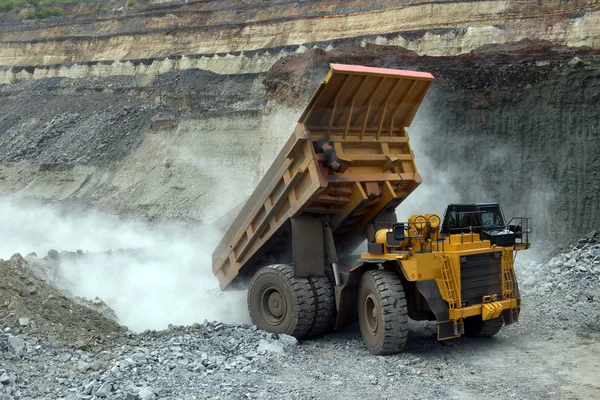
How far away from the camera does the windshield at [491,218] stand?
8031 millimetres

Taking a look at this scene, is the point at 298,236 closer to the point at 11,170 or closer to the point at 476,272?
the point at 476,272

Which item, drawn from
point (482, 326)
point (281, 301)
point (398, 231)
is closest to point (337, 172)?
point (398, 231)

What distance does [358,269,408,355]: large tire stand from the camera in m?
7.36

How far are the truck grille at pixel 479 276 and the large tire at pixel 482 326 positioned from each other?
0.56 meters

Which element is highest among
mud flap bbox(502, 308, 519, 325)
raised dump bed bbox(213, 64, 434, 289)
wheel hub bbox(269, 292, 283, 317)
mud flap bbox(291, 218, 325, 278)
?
raised dump bed bbox(213, 64, 434, 289)

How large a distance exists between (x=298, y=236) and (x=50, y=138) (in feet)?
93.4

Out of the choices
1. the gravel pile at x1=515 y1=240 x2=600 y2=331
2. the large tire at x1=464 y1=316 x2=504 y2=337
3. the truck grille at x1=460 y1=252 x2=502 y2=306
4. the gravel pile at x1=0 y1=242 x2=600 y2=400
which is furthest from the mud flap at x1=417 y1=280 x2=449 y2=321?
the gravel pile at x1=515 y1=240 x2=600 y2=331

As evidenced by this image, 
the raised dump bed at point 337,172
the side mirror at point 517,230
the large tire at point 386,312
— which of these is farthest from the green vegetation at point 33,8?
the side mirror at point 517,230

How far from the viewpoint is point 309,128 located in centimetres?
804

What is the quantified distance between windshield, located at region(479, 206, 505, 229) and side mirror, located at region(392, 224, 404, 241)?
1.17m

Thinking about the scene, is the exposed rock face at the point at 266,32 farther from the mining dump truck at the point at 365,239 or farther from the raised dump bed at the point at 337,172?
the mining dump truck at the point at 365,239

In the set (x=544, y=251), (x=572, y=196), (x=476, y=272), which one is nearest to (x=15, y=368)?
(x=476, y=272)

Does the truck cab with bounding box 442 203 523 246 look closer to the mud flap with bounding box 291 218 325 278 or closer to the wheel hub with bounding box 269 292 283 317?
the mud flap with bounding box 291 218 325 278

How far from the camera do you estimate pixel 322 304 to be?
27.3 ft
